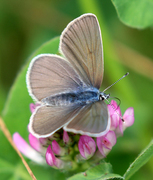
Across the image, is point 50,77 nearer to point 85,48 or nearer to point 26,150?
point 85,48

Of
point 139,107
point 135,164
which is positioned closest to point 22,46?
point 139,107

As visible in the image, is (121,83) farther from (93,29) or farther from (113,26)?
(93,29)

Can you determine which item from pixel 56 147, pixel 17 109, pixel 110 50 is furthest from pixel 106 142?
pixel 110 50

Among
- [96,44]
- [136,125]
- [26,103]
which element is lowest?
[136,125]

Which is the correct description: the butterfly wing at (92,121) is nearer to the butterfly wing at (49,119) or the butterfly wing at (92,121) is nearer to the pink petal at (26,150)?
the butterfly wing at (49,119)

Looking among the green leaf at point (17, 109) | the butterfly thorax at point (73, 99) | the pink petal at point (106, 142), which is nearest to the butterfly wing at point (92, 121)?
the butterfly thorax at point (73, 99)
